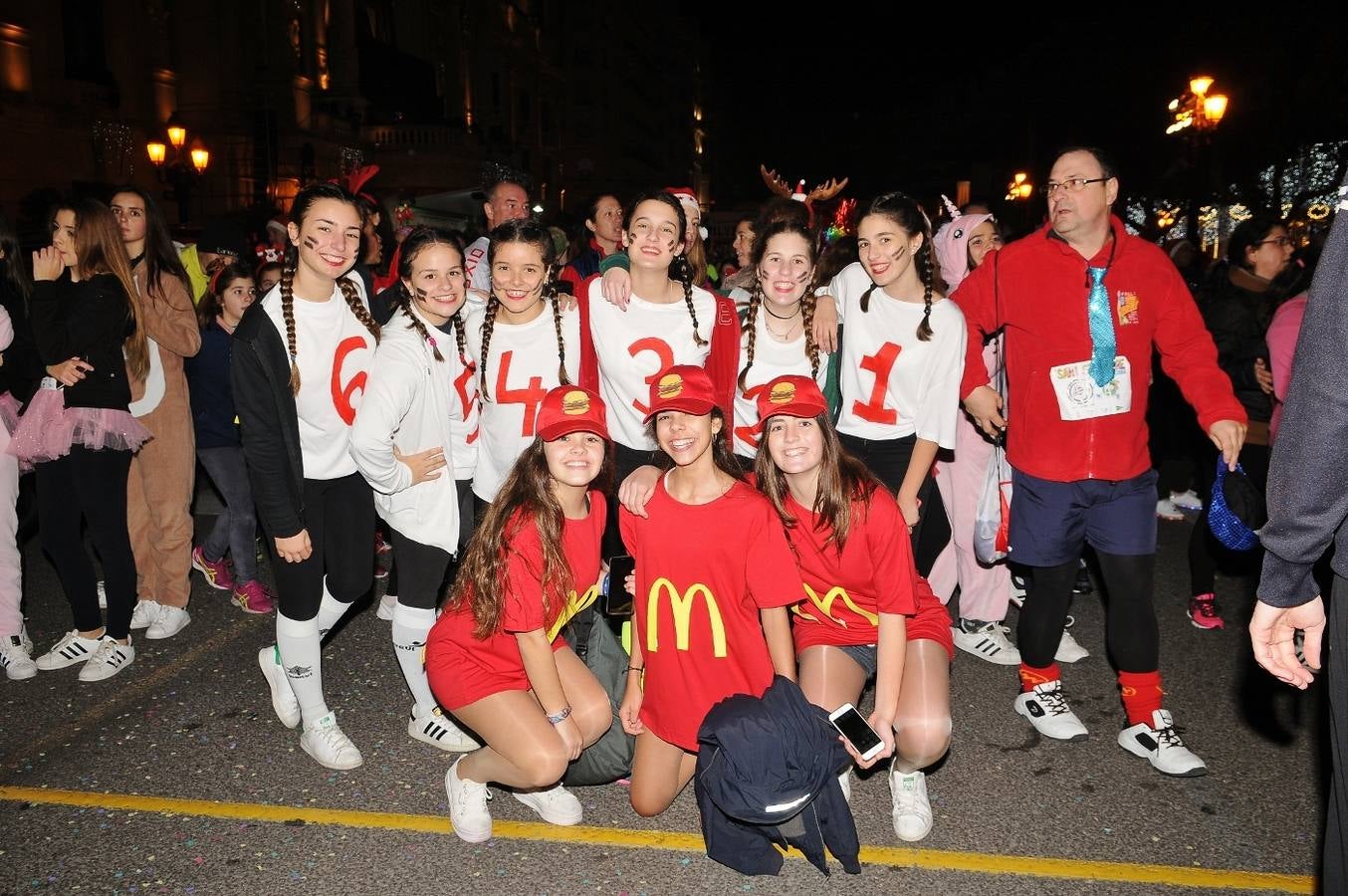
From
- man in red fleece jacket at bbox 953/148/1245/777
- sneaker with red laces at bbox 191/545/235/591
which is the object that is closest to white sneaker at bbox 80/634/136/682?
sneaker with red laces at bbox 191/545/235/591

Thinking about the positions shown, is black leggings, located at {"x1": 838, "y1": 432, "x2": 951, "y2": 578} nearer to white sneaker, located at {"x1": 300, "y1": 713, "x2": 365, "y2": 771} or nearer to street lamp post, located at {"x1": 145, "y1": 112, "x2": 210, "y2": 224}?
white sneaker, located at {"x1": 300, "y1": 713, "x2": 365, "y2": 771}

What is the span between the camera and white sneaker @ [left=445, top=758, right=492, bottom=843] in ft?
10.6

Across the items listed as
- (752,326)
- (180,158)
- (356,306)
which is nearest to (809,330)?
(752,326)

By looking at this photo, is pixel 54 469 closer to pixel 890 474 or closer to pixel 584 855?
pixel 584 855

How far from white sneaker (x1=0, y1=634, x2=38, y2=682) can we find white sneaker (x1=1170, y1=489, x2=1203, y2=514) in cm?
798

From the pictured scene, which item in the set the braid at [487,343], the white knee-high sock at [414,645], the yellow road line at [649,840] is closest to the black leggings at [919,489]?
the yellow road line at [649,840]

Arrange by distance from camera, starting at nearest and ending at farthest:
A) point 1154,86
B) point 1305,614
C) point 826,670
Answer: point 1305,614
point 826,670
point 1154,86

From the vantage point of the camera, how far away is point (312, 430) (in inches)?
145

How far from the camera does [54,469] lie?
14.7ft

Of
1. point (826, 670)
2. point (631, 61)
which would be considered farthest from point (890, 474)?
point (631, 61)

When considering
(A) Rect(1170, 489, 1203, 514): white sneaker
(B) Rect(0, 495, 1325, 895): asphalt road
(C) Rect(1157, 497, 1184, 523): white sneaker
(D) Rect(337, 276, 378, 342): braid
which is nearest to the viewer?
(B) Rect(0, 495, 1325, 895): asphalt road

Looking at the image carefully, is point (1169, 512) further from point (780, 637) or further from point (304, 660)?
point (304, 660)

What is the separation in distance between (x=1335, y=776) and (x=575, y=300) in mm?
3225

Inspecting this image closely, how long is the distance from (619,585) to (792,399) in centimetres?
96
